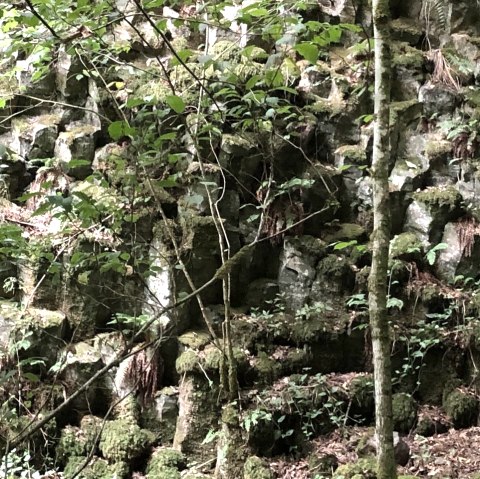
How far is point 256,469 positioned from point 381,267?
2.45m

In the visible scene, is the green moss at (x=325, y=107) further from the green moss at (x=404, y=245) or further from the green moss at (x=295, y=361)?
the green moss at (x=295, y=361)

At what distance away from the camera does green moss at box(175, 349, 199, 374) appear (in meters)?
5.08

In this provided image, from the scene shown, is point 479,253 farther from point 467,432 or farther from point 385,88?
point 385,88

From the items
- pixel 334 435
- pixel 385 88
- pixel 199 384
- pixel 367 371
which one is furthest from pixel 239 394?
pixel 385 88

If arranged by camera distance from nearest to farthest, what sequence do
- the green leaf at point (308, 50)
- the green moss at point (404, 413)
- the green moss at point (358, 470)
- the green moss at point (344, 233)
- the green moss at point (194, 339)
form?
the green leaf at point (308, 50) < the green moss at point (358, 470) < the green moss at point (404, 413) < the green moss at point (194, 339) < the green moss at point (344, 233)

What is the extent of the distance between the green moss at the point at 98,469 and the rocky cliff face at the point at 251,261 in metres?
0.02

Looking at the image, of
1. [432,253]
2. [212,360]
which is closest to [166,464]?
[212,360]

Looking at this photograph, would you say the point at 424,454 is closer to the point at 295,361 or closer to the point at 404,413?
the point at 404,413

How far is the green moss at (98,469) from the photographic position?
472 cm

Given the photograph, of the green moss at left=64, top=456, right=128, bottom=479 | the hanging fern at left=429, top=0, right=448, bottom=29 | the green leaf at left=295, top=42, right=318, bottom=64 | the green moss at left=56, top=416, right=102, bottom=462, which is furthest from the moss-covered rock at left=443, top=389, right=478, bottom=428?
the hanging fern at left=429, top=0, right=448, bottom=29

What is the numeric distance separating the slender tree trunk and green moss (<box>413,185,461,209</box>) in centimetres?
341

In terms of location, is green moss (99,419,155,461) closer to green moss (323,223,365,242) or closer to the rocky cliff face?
the rocky cliff face

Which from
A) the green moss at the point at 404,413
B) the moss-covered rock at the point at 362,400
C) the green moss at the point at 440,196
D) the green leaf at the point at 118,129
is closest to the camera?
the green leaf at the point at 118,129

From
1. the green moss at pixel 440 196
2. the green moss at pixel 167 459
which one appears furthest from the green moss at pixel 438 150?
the green moss at pixel 167 459
